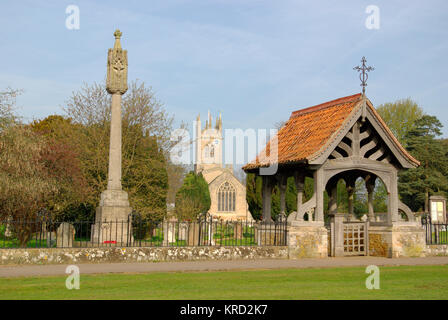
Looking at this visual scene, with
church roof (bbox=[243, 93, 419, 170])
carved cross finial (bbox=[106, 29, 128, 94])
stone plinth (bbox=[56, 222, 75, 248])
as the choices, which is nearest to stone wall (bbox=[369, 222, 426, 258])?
church roof (bbox=[243, 93, 419, 170])

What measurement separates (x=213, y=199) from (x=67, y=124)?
152 ft

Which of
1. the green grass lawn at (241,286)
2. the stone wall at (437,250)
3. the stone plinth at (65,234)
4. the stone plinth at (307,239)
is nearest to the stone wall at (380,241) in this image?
the stone wall at (437,250)

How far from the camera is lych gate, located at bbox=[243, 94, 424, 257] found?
16594mm

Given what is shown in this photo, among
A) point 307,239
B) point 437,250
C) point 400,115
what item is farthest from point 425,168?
point 307,239

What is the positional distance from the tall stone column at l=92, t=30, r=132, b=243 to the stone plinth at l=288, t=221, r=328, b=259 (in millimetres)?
6102

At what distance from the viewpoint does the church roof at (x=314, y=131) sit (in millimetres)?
16906

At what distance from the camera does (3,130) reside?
58.7 feet

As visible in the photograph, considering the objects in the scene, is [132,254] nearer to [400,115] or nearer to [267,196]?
[267,196]

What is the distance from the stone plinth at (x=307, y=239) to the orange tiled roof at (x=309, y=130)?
222 centimetres

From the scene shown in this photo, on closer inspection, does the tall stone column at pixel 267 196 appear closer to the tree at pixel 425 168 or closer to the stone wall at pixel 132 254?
the stone wall at pixel 132 254

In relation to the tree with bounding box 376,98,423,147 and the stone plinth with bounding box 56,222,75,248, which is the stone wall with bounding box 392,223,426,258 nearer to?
the stone plinth with bounding box 56,222,75,248

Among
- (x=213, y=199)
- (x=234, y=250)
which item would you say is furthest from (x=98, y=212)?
(x=213, y=199)

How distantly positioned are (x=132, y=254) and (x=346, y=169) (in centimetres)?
771
